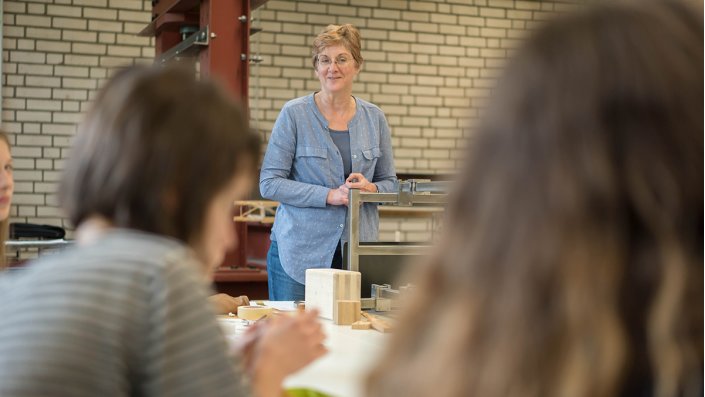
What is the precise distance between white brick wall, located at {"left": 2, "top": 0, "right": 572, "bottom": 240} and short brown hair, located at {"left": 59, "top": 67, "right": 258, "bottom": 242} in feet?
22.0

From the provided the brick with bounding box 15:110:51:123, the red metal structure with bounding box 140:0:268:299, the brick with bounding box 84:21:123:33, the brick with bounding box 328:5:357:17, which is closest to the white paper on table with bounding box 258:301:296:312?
the red metal structure with bounding box 140:0:268:299

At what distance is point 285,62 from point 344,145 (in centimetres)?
510

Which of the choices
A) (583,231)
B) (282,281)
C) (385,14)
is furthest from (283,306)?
(385,14)

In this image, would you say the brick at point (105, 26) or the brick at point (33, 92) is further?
the brick at point (105, 26)

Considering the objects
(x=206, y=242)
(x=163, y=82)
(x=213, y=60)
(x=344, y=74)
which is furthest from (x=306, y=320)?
(x=213, y=60)

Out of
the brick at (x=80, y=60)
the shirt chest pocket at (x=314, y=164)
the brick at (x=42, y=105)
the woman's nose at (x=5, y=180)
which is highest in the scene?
the brick at (x=80, y=60)

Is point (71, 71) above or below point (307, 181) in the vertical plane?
above

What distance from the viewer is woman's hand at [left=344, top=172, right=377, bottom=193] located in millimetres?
3600

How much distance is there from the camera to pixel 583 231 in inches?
25.6

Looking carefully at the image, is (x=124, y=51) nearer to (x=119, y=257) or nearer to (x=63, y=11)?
(x=63, y=11)

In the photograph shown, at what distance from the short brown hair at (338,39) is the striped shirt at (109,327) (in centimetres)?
281

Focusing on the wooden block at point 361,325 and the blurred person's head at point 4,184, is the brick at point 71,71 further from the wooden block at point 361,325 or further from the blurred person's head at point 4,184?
the wooden block at point 361,325

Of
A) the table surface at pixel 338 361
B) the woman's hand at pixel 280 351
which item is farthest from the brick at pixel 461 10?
the woman's hand at pixel 280 351

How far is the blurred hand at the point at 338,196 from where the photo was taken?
11.9 feet
